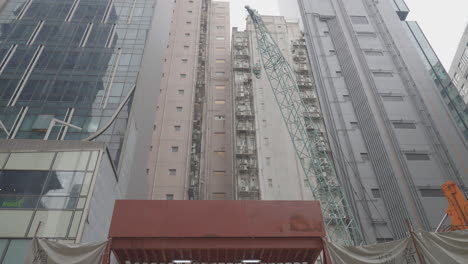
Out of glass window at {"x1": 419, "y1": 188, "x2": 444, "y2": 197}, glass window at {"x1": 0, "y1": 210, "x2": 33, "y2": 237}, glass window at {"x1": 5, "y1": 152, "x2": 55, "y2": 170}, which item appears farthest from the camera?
glass window at {"x1": 419, "y1": 188, "x2": 444, "y2": 197}

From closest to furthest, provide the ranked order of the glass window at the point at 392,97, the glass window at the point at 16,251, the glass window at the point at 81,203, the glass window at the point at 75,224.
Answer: the glass window at the point at 16,251 → the glass window at the point at 75,224 → the glass window at the point at 81,203 → the glass window at the point at 392,97

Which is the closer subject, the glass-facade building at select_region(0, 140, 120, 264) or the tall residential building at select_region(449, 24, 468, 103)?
the glass-facade building at select_region(0, 140, 120, 264)

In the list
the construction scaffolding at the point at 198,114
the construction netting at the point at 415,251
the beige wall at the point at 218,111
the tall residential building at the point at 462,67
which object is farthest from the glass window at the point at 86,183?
the tall residential building at the point at 462,67

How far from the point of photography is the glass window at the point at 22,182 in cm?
1905

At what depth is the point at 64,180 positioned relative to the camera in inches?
779

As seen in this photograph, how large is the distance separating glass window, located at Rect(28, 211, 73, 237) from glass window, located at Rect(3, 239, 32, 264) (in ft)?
1.70

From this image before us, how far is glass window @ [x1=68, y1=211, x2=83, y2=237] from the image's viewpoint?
17953 mm

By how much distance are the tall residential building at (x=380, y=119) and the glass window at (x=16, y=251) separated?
25426 mm

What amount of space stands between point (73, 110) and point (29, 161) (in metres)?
8.71

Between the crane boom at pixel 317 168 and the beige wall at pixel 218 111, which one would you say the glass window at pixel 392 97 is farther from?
the beige wall at pixel 218 111

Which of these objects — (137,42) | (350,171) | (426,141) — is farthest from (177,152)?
(426,141)

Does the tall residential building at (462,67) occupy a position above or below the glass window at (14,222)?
above

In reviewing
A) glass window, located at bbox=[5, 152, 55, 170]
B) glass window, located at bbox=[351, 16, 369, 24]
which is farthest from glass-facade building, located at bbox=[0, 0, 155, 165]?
glass window, located at bbox=[351, 16, 369, 24]

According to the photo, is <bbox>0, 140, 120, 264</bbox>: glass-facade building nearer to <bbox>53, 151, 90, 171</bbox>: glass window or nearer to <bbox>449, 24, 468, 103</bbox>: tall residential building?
<bbox>53, 151, 90, 171</bbox>: glass window
